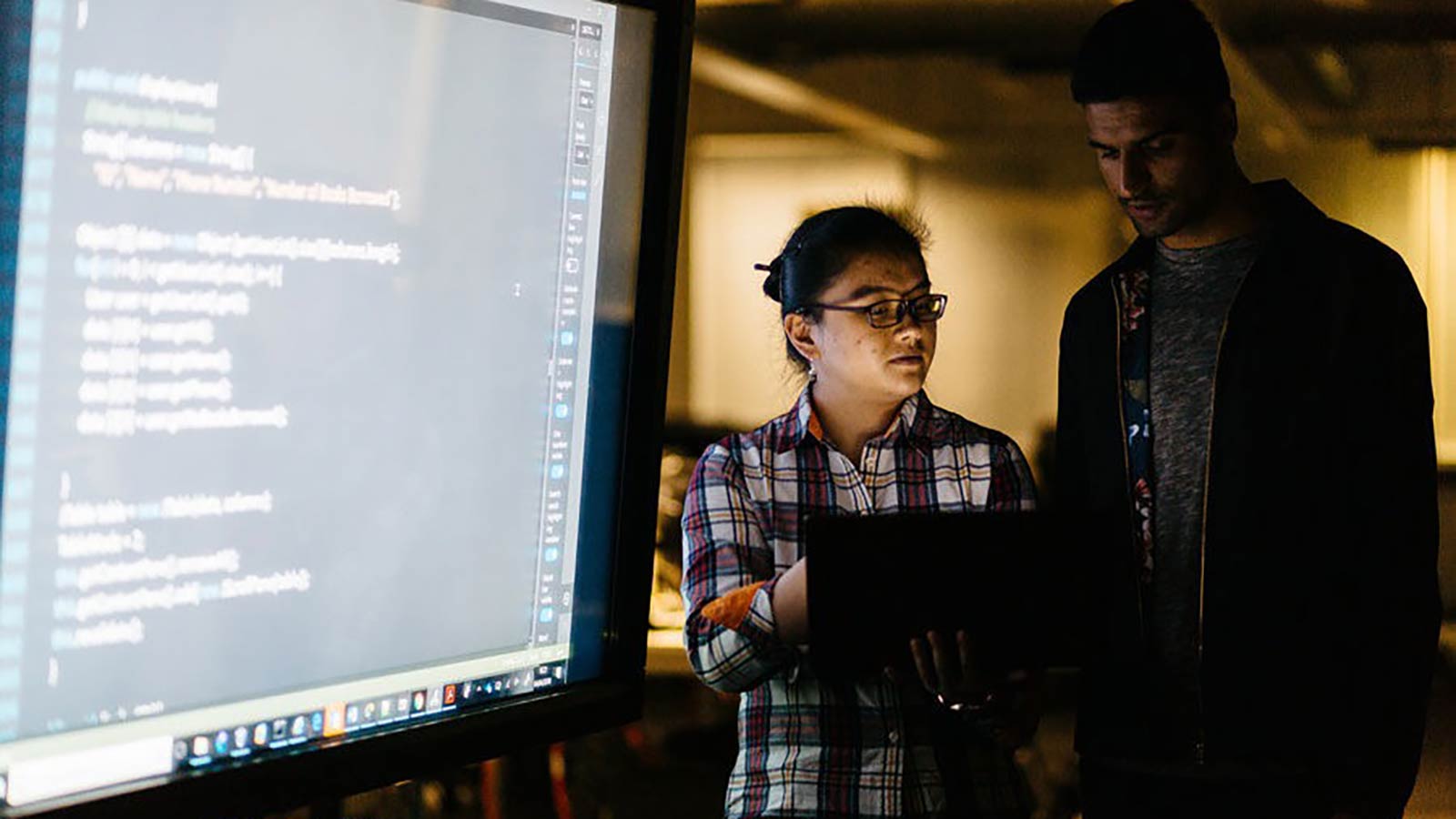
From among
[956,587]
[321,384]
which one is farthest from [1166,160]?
[321,384]

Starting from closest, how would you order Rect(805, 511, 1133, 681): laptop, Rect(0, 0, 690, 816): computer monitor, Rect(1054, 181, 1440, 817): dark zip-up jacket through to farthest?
Rect(0, 0, 690, 816): computer monitor, Rect(805, 511, 1133, 681): laptop, Rect(1054, 181, 1440, 817): dark zip-up jacket

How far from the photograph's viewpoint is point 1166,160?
128 cm

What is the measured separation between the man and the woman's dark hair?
0.23m

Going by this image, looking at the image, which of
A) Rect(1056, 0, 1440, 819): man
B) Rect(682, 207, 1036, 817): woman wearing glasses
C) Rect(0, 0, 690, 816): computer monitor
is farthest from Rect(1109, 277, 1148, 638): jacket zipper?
Rect(0, 0, 690, 816): computer monitor

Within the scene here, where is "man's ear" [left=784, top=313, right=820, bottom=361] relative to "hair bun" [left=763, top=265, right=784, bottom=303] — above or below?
below

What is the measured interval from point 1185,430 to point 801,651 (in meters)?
0.43

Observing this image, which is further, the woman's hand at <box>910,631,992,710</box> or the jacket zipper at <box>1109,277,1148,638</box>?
the jacket zipper at <box>1109,277,1148,638</box>

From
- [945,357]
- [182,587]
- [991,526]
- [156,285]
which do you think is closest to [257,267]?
[156,285]

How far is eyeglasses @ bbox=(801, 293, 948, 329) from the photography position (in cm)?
129

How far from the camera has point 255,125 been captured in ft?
2.23

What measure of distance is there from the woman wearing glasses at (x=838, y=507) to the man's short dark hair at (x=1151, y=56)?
24cm

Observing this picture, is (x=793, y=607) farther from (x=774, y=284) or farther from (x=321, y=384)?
(x=321, y=384)

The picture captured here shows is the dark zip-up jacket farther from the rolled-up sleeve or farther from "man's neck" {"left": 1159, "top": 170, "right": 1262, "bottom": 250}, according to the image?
the rolled-up sleeve

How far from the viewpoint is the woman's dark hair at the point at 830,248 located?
4.28 feet
